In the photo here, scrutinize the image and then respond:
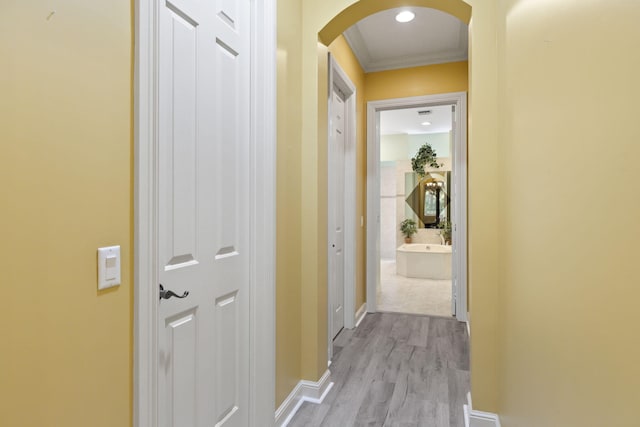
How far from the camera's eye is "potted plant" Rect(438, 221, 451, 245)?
7.17 metres

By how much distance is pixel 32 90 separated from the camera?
2.52ft

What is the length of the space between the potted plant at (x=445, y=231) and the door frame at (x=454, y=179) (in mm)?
3413

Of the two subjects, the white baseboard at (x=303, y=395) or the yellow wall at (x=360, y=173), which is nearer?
the white baseboard at (x=303, y=395)

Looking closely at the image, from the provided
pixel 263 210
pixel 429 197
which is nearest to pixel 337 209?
pixel 263 210

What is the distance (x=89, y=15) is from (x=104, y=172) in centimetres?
39

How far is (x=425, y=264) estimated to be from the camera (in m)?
6.43

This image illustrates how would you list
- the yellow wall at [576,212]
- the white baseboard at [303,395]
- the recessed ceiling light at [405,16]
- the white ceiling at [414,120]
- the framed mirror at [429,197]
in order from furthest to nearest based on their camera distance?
the framed mirror at [429,197]
the white ceiling at [414,120]
the recessed ceiling light at [405,16]
the white baseboard at [303,395]
the yellow wall at [576,212]

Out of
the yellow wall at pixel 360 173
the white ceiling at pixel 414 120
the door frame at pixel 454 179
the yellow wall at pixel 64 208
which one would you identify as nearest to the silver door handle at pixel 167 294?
the yellow wall at pixel 64 208

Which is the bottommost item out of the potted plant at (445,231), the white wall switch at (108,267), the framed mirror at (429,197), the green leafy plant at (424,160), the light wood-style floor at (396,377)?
the light wood-style floor at (396,377)

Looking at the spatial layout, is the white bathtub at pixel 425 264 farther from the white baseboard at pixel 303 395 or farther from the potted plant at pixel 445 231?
the white baseboard at pixel 303 395

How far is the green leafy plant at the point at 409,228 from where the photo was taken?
7.71m

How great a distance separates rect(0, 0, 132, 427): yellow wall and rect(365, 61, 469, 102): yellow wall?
340cm

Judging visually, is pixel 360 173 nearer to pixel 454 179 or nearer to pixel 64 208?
pixel 454 179

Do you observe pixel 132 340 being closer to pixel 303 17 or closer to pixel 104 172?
pixel 104 172
